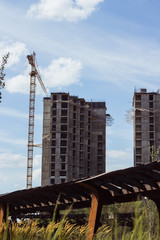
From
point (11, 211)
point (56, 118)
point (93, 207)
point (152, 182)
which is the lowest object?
point (11, 211)

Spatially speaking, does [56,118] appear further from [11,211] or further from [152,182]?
[152,182]

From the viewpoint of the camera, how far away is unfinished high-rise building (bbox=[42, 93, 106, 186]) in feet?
359

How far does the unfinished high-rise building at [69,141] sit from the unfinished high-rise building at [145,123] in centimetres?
1496

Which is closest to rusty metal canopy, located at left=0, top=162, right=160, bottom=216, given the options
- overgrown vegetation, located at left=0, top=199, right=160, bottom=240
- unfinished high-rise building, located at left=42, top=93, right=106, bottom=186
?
overgrown vegetation, located at left=0, top=199, right=160, bottom=240

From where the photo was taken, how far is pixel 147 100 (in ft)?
364

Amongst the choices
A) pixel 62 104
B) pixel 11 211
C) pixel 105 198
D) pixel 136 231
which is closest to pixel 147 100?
pixel 62 104

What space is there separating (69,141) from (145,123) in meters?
21.9

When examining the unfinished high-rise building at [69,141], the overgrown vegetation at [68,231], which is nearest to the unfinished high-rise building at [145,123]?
the unfinished high-rise building at [69,141]

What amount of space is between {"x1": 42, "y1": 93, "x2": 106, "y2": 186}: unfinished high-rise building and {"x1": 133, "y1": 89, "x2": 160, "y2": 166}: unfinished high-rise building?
14960mm

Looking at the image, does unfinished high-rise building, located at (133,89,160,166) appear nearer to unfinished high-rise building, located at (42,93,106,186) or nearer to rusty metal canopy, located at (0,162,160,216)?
unfinished high-rise building, located at (42,93,106,186)

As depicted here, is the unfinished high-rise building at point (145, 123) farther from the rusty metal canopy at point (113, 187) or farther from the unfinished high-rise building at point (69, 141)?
the rusty metal canopy at point (113, 187)

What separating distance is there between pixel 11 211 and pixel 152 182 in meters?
11.3

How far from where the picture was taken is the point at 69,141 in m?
111

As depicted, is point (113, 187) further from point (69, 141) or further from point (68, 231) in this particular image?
point (69, 141)
